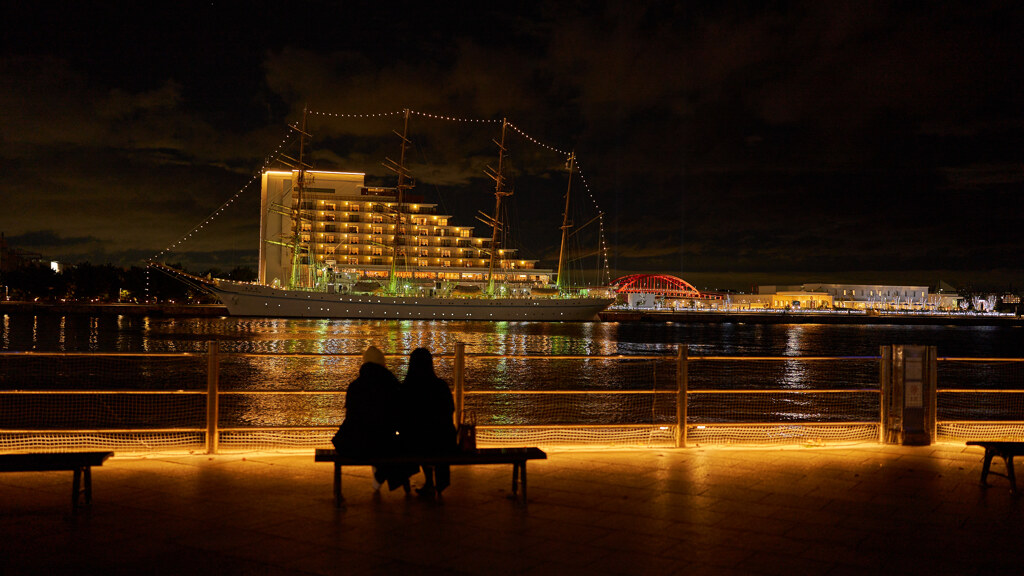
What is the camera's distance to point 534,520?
434cm

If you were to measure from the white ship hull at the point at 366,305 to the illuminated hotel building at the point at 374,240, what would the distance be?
9.17 meters

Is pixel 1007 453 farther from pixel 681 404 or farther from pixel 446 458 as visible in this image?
pixel 446 458

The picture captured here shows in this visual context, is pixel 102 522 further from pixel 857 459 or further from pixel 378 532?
pixel 857 459

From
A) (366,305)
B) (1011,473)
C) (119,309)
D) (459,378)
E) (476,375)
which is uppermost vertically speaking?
(366,305)

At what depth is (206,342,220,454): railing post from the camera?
5809 millimetres

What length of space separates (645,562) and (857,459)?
342 cm

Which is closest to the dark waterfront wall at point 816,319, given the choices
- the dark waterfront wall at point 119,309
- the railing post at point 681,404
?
the dark waterfront wall at point 119,309

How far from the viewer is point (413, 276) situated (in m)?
78.9

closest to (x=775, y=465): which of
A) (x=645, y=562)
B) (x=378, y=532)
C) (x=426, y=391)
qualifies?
(x=645, y=562)

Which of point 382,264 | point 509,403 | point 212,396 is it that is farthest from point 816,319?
point 212,396

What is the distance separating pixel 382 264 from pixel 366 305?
1466 centimetres

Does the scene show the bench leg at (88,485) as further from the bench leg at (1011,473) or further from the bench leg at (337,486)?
the bench leg at (1011,473)

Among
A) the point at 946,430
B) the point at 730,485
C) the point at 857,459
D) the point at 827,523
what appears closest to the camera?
the point at 827,523

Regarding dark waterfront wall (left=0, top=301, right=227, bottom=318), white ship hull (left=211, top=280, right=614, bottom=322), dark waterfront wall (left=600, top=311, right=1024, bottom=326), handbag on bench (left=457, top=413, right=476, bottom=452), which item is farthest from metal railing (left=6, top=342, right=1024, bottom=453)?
dark waterfront wall (left=600, top=311, right=1024, bottom=326)
